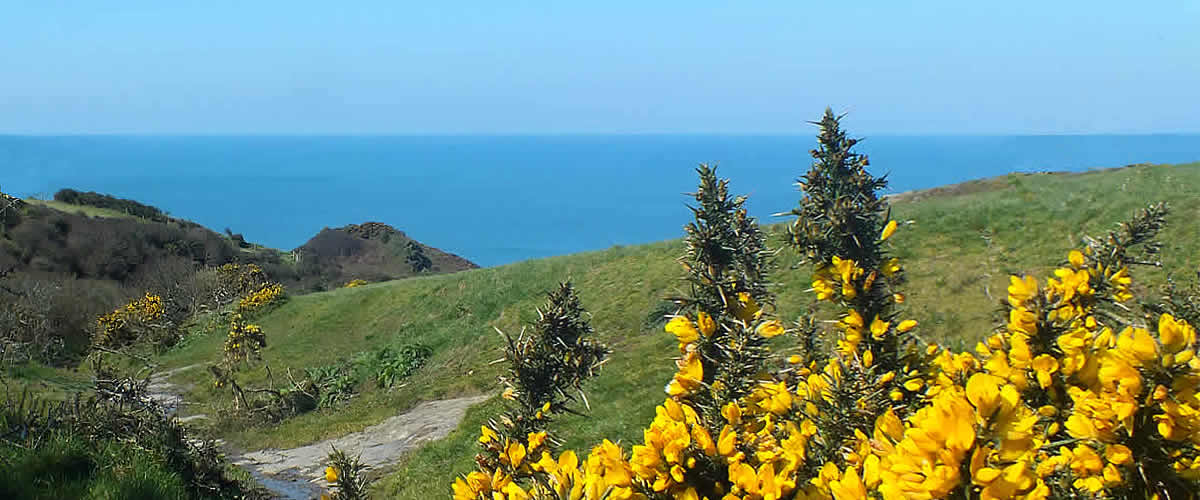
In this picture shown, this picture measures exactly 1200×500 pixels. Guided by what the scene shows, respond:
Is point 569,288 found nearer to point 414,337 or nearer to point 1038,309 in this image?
point 1038,309

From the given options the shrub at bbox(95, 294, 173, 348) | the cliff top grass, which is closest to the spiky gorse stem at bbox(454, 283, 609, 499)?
the cliff top grass

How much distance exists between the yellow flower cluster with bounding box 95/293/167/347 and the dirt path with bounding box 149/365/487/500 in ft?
49.2

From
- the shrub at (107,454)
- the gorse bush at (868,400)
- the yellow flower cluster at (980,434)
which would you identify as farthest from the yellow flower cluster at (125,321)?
the yellow flower cluster at (980,434)

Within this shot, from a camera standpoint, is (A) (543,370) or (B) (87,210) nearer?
(A) (543,370)

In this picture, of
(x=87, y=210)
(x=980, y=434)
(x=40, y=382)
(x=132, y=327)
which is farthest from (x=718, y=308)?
(x=87, y=210)

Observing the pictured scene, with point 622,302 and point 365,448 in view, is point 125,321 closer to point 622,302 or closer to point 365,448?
point 365,448

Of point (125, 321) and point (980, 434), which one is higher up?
point (980, 434)

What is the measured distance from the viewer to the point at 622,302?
17.2m

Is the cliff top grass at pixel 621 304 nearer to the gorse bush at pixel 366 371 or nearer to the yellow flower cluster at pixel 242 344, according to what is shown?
the gorse bush at pixel 366 371

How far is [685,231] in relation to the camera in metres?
3.64

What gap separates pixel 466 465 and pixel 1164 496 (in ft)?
28.5

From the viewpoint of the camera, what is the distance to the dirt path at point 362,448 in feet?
35.0

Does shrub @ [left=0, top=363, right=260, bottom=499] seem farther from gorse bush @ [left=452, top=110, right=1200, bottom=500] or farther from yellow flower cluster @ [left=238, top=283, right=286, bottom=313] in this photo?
yellow flower cluster @ [left=238, top=283, right=286, bottom=313]

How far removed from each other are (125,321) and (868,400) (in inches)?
1164
